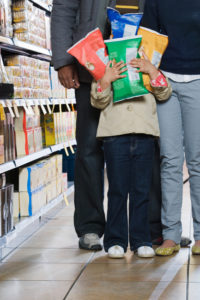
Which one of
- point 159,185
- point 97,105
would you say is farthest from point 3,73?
point 159,185

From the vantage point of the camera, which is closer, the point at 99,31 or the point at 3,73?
the point at 99,31

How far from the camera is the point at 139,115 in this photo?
2969 millimetres

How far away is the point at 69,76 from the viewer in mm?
3158

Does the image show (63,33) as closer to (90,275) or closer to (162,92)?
(162,92)

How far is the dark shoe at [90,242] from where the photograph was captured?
10.7ft

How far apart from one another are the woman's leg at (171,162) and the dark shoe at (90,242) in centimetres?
37

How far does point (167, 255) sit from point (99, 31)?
1144mm

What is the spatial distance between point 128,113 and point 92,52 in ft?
1.11

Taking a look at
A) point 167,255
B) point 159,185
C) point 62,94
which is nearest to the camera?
point 167,255

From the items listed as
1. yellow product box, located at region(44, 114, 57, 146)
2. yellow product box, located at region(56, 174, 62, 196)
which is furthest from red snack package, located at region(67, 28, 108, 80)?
yellow product box, located at region(56, 174, 62, 196)

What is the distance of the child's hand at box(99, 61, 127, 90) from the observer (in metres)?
2.88

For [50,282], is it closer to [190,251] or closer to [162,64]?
[190,251]

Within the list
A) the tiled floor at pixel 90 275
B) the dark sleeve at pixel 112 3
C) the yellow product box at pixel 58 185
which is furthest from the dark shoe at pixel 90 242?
the yellow product box at pixel 58 185

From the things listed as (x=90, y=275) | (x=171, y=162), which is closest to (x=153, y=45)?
(x=171, y=162)
